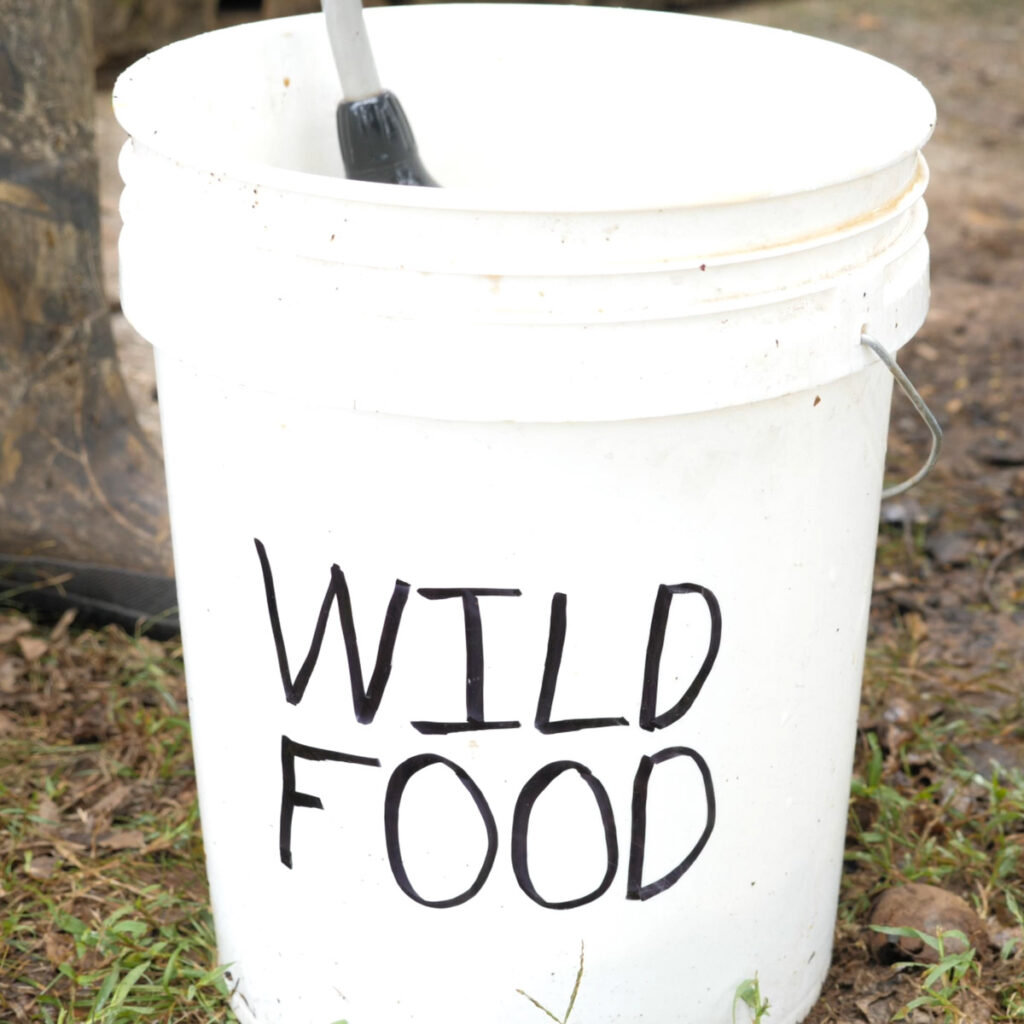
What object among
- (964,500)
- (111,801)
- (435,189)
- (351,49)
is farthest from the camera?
(964,500)

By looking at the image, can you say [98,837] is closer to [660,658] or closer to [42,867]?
[42,867]

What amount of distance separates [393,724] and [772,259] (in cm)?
52

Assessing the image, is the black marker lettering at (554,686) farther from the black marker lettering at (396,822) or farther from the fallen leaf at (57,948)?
the fallen leaf at (57,948)

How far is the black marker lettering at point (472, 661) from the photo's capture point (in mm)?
1226

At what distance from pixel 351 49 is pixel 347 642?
67 centimetres

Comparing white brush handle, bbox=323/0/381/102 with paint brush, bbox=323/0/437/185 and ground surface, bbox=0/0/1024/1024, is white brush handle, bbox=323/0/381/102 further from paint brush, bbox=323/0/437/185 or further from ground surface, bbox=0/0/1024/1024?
ground surface, bbox=0/0/1024/1024

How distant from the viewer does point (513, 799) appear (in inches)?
51.3

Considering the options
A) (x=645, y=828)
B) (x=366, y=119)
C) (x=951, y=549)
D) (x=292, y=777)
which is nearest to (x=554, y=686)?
(x=645, y=828)

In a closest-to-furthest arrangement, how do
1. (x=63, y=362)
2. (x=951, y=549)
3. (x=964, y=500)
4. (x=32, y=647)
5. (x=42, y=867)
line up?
(x=42, y=867), (x=32, y=647), (x=63, y=362), (x=951, y=549), (x=964, y=500)

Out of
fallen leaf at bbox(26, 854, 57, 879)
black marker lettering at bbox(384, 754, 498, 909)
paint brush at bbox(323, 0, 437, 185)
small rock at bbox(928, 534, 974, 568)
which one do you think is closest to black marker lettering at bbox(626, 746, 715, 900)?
black marker lettering at bbox(384, 754, 498, 909)

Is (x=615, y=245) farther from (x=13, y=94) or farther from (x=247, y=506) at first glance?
(x=13, y=94)

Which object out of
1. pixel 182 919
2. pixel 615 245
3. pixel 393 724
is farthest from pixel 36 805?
pixel 615 245

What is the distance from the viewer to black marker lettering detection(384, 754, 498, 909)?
1.29 meters

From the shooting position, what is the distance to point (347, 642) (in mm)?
1271
